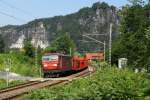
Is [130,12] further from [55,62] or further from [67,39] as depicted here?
[67,39]

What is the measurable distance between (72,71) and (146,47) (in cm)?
4060

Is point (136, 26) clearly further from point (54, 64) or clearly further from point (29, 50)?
point (29, 50)

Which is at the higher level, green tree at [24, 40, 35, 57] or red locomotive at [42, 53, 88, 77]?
green tree at [24, 40, 35, 57]

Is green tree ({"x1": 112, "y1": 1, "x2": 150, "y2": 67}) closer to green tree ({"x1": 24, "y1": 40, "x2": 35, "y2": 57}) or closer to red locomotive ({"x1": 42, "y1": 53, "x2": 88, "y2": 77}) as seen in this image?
red locomotive ({"x1": 42, "y1": 53, "x2": 88, "y2": 77})

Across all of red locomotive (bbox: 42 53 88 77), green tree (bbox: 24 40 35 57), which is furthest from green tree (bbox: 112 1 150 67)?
green tree (bbox: 24 40 35 57)

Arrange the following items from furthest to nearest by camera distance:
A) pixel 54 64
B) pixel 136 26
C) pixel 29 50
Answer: pixel 29 50 < pixel 54 64 < pixel 136 26

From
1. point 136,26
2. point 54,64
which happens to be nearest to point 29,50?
point 54,64

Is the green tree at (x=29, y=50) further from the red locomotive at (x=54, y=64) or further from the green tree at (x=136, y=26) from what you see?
the green tree at (x=136, y=26)

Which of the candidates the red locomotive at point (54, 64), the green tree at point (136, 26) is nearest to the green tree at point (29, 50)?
the red locomotive at point (54, 64)

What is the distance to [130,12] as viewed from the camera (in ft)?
141

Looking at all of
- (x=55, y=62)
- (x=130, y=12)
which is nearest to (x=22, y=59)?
(x=55, y=62)

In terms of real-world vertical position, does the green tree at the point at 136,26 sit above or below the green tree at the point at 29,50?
above

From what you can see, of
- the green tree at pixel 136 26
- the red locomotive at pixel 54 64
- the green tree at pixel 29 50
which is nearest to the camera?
the green tree at pixel 136 26

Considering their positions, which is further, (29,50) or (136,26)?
(29,50)
